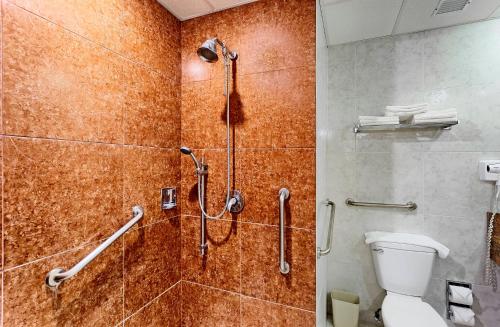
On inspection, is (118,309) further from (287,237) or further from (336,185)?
(336,185)

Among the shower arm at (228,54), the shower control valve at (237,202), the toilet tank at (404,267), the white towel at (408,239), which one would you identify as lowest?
the toilet tank at (404,267)

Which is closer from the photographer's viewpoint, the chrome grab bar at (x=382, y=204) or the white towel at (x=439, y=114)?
the white towel at (x=439, y=114)

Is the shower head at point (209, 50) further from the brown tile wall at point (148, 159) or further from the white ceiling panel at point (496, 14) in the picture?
the white ceiling panel at point (496, 14)

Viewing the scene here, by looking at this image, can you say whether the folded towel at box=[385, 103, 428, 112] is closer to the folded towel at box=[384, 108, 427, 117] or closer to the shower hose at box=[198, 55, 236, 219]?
the folded towel at box=[384, 108, 427, 117]

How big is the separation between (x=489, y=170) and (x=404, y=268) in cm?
80

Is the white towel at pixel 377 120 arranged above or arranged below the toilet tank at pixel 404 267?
above

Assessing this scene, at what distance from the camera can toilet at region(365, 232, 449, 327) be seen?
139 centimetres

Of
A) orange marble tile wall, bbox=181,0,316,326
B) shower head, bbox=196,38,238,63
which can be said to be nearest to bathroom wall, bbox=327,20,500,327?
orange marble tile wall, bbox=181,0,316,326

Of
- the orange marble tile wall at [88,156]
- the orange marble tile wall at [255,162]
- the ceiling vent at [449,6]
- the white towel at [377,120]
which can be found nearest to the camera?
the orange marble tile wall at [88,156]

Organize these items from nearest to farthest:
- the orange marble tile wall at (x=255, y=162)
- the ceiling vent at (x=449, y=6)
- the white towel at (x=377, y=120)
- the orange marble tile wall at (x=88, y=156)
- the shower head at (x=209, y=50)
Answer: the orange marble tile wall at (x=88, y=156) → the shower head at (x=209, y=50) → the orange marble tile wall at (x=255, y=162) → the ceiling vent at (x=449, y=6) → the white towel at (x=377, y=120)

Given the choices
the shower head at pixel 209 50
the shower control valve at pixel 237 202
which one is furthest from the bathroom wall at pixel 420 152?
A: the shower head at pixel 209 50

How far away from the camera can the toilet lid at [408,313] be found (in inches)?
48.7

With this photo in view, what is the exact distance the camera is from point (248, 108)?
1.29 metres

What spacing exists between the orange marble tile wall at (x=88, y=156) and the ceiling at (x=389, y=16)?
1022 millimetres
